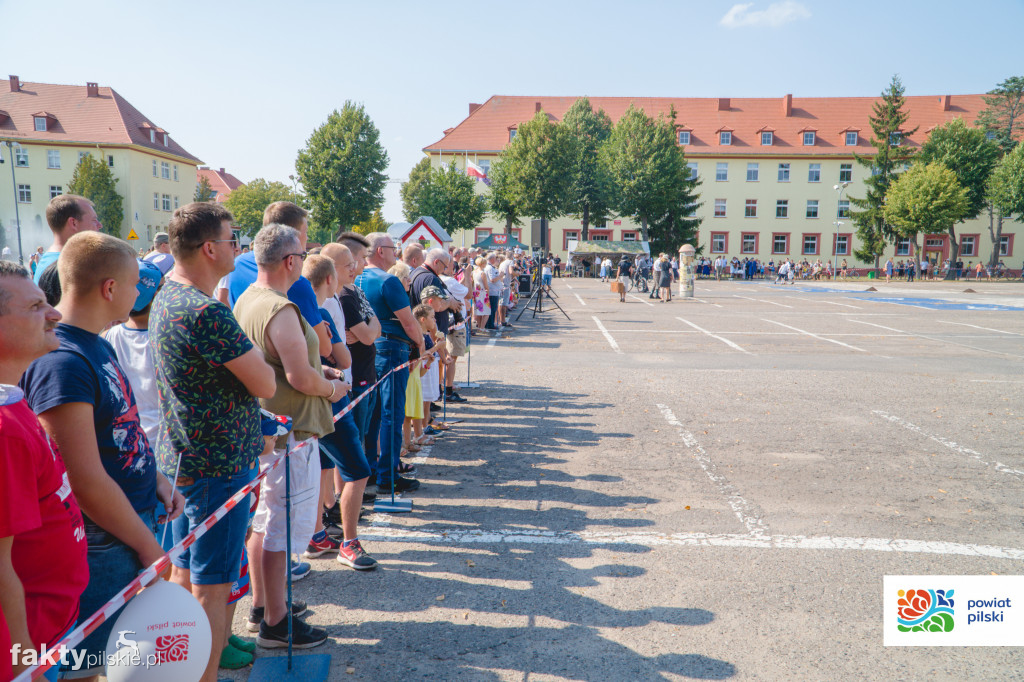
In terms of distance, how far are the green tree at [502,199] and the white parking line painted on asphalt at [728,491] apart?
53792 mm

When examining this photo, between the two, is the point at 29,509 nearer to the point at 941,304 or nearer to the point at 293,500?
the point at 293,500

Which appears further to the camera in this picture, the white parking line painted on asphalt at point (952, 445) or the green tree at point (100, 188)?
the green tree at point (100, 188)

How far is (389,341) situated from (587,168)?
195ft

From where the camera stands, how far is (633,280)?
123 feet

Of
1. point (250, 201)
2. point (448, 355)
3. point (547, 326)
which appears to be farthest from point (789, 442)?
point (250, 201)

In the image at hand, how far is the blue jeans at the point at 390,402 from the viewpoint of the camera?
18.3 feet

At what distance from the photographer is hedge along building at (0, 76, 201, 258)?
58.8m

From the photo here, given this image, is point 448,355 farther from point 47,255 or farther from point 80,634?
point 80,634

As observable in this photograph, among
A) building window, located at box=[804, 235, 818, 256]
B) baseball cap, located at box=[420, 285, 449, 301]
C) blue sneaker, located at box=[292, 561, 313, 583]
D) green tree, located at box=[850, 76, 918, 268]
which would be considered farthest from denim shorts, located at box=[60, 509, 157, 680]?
building window, located at box=[804, 235, 818, 256]

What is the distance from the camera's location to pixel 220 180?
112 m

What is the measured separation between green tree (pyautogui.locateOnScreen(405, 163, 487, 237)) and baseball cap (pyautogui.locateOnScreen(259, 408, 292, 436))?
2279 inches

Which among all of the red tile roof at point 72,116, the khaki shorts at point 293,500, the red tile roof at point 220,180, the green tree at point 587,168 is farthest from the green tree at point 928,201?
the red tile roof at point 220,180

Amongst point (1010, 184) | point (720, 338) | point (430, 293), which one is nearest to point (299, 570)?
point (430, 293)

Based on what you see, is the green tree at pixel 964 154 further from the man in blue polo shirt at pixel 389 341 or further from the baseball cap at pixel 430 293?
the man in blue polo shirt at pixel 389 341
